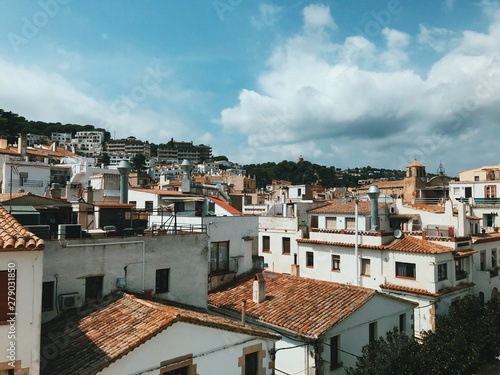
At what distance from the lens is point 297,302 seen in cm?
1822

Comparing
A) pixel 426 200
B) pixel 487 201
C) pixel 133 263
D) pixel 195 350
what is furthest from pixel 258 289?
pixel 426 200

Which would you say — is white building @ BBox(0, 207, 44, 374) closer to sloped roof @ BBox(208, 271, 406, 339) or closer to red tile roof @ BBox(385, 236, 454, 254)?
sloped roof @ BBox(208, 271, 406, 339)

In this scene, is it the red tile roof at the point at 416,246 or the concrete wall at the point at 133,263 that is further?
the red tile roof at the point at 416,246

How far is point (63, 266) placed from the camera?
40.5 feet

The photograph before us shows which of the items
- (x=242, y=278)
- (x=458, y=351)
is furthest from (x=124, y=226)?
(x=458, y=351)

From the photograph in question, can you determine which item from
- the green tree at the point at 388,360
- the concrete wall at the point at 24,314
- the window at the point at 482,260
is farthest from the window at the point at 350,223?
the concrete wall at the point at 24,314

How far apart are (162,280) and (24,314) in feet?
21.7

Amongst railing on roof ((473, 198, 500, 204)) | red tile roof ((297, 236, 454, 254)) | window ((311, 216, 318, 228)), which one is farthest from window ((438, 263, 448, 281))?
railing on roof ((473, 198, 500, 204))

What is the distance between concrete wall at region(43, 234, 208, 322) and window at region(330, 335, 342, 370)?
19.5ft

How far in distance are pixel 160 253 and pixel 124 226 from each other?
2.27 meters

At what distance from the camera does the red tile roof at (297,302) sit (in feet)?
52.9

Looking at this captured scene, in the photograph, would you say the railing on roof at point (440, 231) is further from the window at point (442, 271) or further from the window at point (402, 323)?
the window at point (402, 323)

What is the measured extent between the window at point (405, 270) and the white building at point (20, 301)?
25.2m

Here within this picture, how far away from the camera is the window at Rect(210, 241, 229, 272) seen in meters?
21.4
